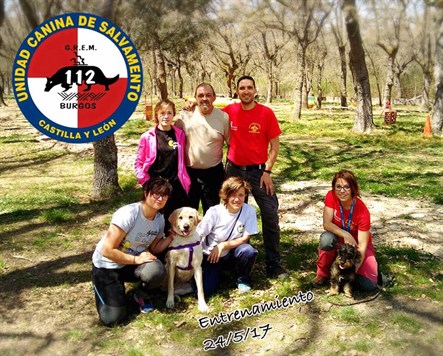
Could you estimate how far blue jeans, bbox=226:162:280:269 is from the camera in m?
4.50

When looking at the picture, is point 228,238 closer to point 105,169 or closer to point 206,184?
point 206,184

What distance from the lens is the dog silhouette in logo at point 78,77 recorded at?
241 inches

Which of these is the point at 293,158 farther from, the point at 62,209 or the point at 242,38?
the point at 242,38

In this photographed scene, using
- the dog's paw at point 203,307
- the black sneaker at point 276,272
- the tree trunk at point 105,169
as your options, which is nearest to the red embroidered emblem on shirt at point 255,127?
the black sneaker at point 276,272

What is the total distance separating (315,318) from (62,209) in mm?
4758

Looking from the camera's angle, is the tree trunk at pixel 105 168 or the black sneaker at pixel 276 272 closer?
the black sneaker at pixel 276 272

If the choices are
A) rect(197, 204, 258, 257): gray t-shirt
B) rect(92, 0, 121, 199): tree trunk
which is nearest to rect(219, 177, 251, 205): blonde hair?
rect(197, 204, 258, 257): gray t-shirt

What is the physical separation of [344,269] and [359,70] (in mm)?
12780

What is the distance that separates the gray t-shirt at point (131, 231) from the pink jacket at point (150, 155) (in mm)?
556

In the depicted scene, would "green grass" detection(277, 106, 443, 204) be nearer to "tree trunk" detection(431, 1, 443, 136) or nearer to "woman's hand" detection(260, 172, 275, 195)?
"tree trunk" detection(431, 1, 443, 136)

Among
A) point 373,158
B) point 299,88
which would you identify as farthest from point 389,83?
point 373,158

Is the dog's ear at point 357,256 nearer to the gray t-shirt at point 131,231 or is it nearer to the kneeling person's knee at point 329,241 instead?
the kneeling person's knee at point 329,241

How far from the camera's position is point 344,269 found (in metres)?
4.04

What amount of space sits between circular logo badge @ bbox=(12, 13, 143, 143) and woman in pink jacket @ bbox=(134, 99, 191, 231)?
1929 mm
